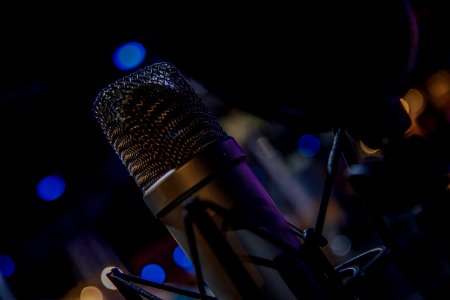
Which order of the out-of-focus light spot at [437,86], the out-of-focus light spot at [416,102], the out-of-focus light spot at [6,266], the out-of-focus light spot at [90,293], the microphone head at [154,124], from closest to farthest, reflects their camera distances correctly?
the microphone head at [154,124] < the out-of-focus light spot at [6,266] < the out-of-focus light spot at [90,293] < the out-of-focus light spot at [416,102] < the out-of-focus light spot at [437,86]

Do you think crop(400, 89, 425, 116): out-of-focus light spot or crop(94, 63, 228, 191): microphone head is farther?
crop(400, 89, 425, 116): out-of-focus light spot

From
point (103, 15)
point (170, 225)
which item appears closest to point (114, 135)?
point (170, 225)

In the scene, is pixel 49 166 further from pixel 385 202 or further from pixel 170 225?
pixel 385 202

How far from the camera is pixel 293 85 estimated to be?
52cm

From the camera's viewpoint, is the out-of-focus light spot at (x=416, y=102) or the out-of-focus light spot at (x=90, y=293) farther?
the out-of-focus light spot at (x=416, y=102)

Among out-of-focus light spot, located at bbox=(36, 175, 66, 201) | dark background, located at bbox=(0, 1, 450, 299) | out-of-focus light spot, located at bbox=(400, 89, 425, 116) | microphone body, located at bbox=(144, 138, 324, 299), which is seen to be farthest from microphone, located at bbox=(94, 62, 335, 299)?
out-of-focus light spot, located at bbox=(400, 89, 425, 116)

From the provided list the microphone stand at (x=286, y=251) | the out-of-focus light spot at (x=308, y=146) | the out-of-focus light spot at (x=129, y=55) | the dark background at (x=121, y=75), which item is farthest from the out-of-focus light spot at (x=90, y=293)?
the out-of-focus light spot at (x=308, y=146)

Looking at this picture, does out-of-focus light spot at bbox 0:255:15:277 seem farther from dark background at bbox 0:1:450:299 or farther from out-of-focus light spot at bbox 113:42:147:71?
out-of-focus light spot at bbox 113:42:147:71

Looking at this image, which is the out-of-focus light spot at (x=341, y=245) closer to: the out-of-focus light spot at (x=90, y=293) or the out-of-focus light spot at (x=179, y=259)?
the out-of-focus light spot at (x=179, y=259)

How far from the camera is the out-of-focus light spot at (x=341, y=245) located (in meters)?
8.18

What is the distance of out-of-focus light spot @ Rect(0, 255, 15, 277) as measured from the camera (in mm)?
3643

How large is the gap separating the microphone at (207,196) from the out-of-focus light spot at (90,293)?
15.1 ft

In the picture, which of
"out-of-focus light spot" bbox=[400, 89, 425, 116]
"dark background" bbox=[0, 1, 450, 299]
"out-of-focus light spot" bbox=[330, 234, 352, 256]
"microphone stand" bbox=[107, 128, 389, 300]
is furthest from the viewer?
"out-of-focus light spot" bbox=[400, 89, 425, 116]

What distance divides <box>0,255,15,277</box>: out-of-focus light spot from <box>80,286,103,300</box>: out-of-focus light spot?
3.85 feet
